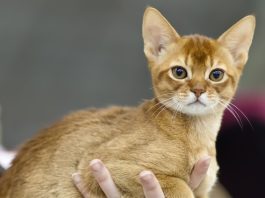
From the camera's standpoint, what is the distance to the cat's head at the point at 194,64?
99.4 inches

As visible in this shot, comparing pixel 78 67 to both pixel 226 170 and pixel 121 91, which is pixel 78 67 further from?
pixel 226 170

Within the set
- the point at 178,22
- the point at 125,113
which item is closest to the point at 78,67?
the point at 178,22

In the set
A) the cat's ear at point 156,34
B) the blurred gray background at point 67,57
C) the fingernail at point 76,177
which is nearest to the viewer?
the fingernail at point 76,177

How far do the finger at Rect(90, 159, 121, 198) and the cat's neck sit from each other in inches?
14.8

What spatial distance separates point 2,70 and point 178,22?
2.07 m

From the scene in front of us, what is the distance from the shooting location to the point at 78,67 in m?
6.42

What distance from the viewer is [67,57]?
21.0 feet

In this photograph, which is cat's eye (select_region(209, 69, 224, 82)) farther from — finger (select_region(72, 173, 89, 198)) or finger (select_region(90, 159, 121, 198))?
finger (select_region(72, 173, 89, 198))

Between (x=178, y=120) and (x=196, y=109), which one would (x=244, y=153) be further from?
(x=196, y=109)

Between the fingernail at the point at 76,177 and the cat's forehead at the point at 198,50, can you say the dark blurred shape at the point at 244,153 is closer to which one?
the cat's forehead at the point at 198,50

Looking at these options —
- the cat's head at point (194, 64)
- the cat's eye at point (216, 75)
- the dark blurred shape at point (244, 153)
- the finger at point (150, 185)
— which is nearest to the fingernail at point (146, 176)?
the finger at point (150, 185)

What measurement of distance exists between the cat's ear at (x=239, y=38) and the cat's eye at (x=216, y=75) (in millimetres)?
167

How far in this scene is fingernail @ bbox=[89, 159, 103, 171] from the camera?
95.5 inches

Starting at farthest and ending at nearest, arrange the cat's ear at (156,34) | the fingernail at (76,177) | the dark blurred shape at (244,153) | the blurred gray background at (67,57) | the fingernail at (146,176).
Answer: the blurred gray background at (67,57)
the dark blurred shape at (244,153)
the cat's ear at (156,34)
the fingernail at (76,177)
the fingernail at (146,176)
